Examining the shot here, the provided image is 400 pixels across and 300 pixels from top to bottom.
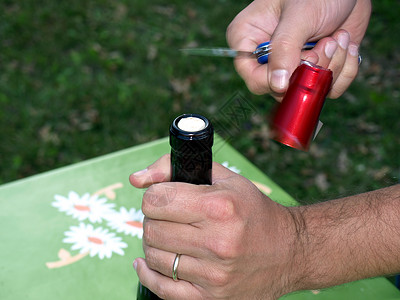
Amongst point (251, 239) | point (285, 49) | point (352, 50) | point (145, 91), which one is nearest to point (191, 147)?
point (251, 239)

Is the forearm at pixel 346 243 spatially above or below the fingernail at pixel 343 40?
below

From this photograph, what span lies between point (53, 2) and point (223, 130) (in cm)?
382

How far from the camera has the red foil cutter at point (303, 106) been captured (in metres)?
0.77

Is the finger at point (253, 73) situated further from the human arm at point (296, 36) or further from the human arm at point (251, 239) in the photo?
the human arm at point (251, 239)

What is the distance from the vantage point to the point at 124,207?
126 cm

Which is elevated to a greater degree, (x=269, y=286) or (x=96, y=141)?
(x=269, y=286)

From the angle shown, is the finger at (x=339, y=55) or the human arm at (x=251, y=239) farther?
the finger at (x=339, y=55)

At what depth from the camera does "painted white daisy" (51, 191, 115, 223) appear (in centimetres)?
123

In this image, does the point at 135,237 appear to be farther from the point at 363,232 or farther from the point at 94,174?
the point at 363,232

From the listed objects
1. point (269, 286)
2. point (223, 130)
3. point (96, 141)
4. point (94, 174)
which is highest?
point (223, 130)

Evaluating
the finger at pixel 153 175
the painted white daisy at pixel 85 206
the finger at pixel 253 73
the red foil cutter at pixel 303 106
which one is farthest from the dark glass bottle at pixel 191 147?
the painted white daisy at pixel 85 206

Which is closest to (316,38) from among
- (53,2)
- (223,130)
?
(223,130)

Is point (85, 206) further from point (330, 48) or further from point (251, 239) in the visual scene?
point (330, 48)

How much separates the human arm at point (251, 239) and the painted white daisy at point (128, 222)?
0.32 meters
